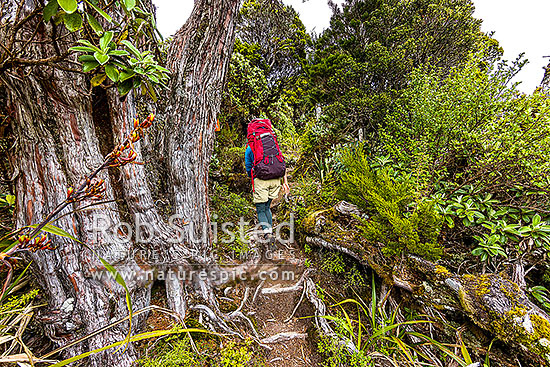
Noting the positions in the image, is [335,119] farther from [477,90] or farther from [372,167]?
[477,90]

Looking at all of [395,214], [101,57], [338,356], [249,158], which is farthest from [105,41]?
[338,356]

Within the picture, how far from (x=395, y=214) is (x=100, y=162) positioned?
2.77 metres

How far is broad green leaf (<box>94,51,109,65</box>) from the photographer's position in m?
1.04

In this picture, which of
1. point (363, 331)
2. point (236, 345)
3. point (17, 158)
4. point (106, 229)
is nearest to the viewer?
point (17, 158)

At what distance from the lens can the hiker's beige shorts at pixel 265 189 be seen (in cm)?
328

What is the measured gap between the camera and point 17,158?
1.51 meters

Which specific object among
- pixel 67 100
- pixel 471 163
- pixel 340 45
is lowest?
pixel 471 163

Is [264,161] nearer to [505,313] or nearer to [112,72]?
[112,72]

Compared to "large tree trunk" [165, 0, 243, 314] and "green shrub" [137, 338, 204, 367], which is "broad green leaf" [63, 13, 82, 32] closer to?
"large tree trunk" [165, 0, 243, 314]

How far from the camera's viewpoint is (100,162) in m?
1.69

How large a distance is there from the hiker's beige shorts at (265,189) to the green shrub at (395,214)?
1036 millimetres

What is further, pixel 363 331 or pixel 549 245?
pixel 363 331

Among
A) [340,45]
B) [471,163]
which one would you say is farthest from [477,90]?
[340,45]

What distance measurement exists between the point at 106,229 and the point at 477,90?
406 cm
